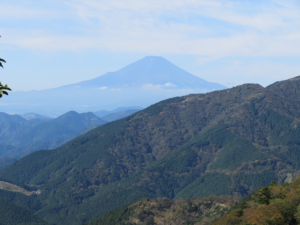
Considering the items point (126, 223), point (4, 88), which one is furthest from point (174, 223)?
point (4, 88)

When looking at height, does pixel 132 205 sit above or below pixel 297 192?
below

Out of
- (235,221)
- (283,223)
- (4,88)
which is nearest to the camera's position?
(4,88)

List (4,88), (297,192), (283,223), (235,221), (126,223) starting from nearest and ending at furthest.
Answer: (4,88), (283,223), (297,192), (235,221), (126,223)

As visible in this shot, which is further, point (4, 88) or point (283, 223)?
point (283, 223)

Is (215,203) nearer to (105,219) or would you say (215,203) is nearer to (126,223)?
(126,223)

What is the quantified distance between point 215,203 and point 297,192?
8796 centimetres

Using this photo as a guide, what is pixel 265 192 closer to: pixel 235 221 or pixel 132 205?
pixel 235 221

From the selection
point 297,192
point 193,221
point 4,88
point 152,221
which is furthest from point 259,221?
point 152,221

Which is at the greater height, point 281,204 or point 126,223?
point 281,204

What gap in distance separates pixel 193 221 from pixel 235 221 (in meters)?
66.5

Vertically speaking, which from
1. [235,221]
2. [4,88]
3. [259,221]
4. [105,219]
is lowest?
[105,219]

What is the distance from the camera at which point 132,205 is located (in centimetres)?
17738

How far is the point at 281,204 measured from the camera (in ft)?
235

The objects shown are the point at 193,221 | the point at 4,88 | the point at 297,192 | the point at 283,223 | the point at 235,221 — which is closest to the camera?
the point at 4,88
